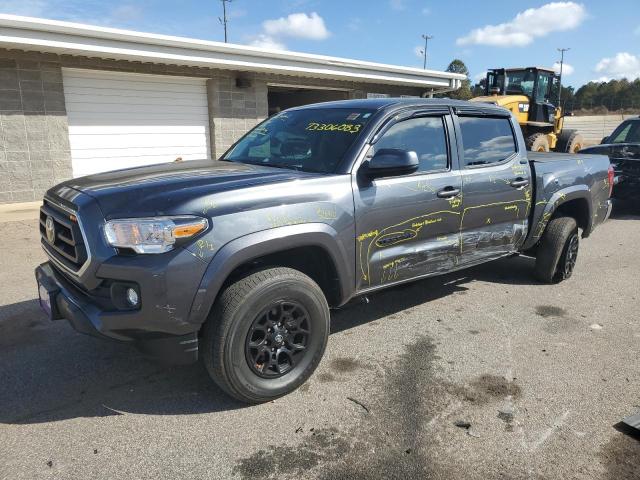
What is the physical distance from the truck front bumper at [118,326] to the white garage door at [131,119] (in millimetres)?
8826

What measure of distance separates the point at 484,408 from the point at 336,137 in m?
2.14

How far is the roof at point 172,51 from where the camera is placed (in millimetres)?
8922

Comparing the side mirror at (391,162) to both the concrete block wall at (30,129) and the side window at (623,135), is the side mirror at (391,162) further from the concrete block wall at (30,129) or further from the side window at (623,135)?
the side window at (623,135)

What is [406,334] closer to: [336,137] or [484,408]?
[484,408]

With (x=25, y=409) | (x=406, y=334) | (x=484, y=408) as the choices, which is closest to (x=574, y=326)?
(x=406, y=334)

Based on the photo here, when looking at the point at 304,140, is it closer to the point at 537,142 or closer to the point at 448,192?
the point at 448,192

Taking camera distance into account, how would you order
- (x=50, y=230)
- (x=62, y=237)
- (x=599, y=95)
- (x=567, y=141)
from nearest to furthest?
(x=62, y=237)
(x=50, y=230)
(x=567, y=141)
(x=599, y=95)

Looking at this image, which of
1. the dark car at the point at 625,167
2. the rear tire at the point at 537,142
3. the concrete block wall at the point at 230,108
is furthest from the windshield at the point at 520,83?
the concrete block wall at the point at 230,108

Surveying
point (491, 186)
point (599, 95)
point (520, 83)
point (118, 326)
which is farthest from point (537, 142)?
point (599, 95)

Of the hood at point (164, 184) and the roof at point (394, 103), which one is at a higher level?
the roof at point (394, 103)

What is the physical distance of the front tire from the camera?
293 centimetres

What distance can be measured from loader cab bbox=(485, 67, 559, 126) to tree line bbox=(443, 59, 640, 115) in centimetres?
4642

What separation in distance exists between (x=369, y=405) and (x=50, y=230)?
2.38 m

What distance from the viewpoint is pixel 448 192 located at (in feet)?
13.4
